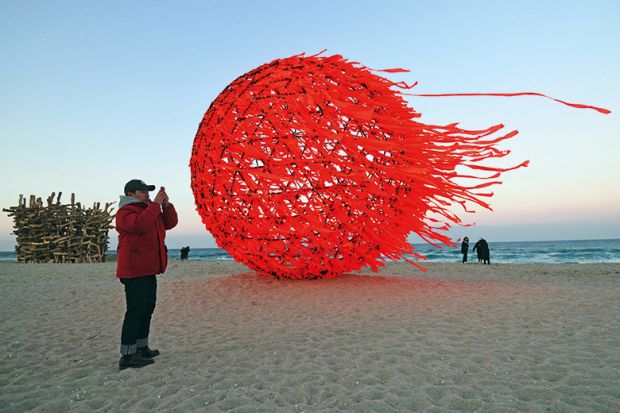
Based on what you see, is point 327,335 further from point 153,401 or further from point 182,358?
point 153,401

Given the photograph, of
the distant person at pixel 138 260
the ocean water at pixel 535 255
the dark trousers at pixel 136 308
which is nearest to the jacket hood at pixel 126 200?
the distant person at pixel 138 260

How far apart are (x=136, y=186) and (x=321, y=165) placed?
307cm

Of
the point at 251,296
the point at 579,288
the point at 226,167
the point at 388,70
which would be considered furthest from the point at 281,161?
the point at 579,288

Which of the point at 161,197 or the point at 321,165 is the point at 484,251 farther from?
the point at 161,197

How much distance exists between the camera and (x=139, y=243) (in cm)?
424

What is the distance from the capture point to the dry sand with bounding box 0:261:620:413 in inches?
136

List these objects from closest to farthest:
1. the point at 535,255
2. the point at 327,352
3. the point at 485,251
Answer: the point at 327,352, the point at 485,251, the point at 535,255

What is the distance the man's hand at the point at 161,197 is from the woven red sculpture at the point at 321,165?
2484 mm

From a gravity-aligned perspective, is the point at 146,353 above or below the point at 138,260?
below

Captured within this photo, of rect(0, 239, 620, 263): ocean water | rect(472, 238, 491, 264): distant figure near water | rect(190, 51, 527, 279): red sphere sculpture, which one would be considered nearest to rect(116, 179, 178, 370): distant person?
rect(190, 51, 527, 279): red sphere sculpture

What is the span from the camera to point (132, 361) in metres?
4.32

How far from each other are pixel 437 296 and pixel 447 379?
14.7 ft

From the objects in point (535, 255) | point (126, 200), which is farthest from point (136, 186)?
point (535, 255)

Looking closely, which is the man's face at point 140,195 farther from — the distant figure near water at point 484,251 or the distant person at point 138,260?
the distant figure near water at point 484,251
